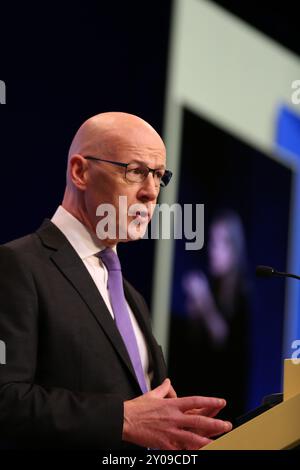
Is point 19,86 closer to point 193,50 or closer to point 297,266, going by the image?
point 193,50

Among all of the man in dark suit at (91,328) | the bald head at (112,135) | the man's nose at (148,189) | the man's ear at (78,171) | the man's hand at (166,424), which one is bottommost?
the man's hand at (166,424)

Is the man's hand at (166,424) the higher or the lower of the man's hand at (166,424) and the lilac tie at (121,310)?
the lower

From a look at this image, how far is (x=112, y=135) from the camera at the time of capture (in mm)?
2379

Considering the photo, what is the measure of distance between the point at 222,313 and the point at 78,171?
9.17 feet

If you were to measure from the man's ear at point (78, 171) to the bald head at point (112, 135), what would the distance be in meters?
0.02

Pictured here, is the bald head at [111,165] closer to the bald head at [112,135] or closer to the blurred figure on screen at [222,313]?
the bald head at [112,135]

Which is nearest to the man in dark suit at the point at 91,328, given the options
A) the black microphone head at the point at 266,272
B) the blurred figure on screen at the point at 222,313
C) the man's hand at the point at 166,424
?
the man's hand at the point at 166,424

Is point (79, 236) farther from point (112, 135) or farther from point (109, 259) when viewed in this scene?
point (112, 135)

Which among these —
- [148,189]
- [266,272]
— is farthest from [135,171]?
[266,272]

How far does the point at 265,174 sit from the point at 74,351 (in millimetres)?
3448

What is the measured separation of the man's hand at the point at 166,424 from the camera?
197 centimetres

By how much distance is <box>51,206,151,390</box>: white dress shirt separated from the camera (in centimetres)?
234

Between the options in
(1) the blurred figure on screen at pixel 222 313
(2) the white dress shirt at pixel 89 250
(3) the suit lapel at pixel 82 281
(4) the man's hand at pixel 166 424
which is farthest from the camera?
(1) the blurred figure on screen at pixel 222 313
